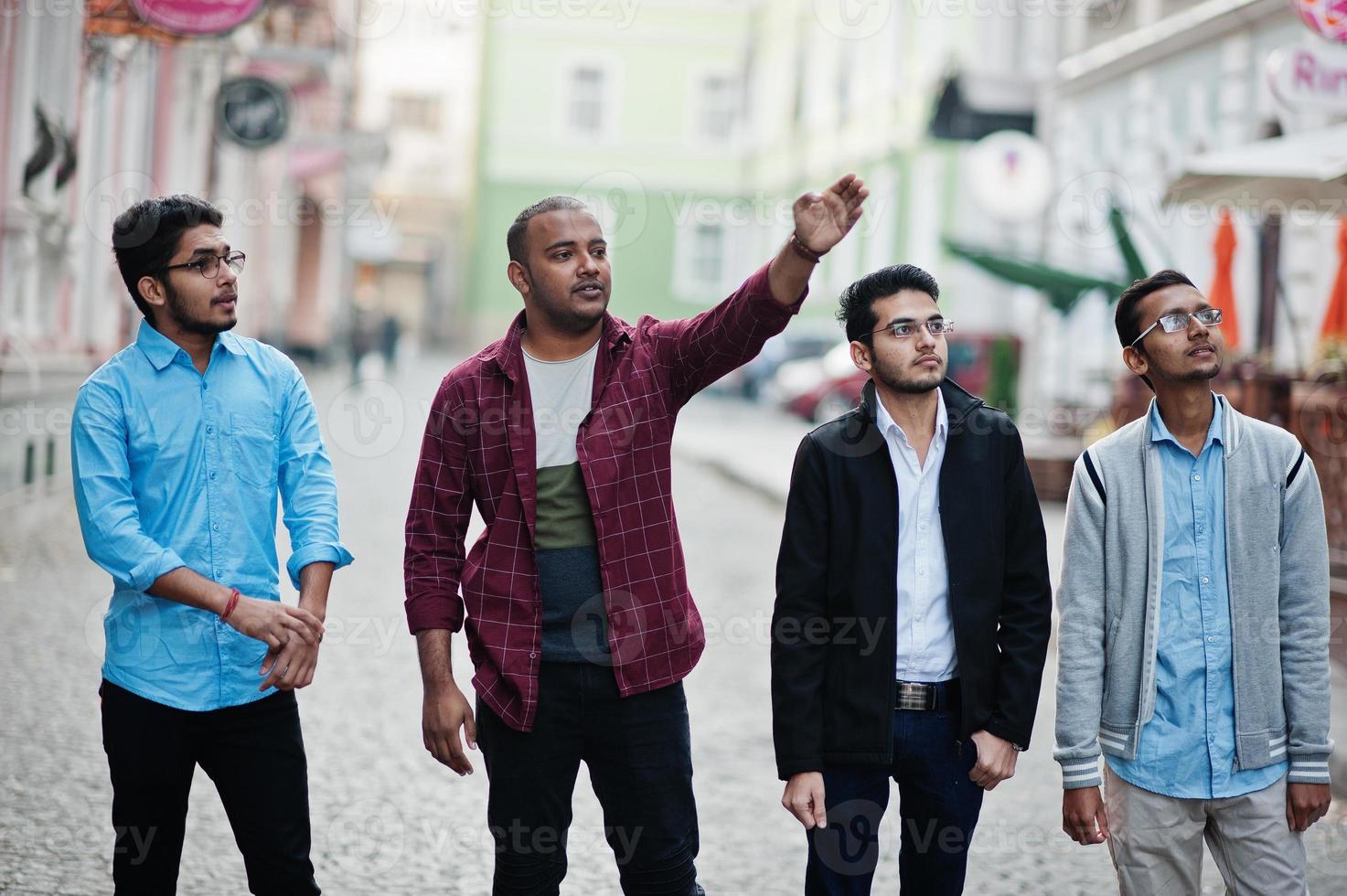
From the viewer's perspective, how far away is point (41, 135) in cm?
1219

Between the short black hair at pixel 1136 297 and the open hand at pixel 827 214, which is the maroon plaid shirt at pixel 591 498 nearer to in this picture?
the open hand at pixel 827 214

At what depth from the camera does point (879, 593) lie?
3.38m

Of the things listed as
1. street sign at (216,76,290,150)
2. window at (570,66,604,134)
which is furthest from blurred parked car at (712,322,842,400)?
window at (570,66,604,134)

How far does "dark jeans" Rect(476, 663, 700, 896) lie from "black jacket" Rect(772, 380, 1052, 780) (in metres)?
0.26

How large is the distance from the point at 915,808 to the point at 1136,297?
1.21 meters

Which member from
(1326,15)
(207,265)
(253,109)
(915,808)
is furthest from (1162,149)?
(207,265)

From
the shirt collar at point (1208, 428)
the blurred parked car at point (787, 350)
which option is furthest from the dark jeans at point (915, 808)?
the blurred parked car at point (787, 350)

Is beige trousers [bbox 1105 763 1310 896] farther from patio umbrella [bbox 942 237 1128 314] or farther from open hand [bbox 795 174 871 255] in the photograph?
patio umbrella [bbox 942 237 1128 314]

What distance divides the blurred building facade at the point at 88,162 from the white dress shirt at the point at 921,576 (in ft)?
20.7

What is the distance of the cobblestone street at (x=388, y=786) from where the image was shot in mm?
4859

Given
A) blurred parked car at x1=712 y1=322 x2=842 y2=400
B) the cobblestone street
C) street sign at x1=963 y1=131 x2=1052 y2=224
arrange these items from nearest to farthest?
the cobblestone street, street sign at x1=963 y1=131 x2=1052 y2=224, blurred parked car at x1=712 y1=322 x2=842 y2=400

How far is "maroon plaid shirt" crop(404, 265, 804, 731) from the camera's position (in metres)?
3.41

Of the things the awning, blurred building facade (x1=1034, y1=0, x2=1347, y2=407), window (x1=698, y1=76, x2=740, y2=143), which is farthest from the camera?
window (x1=698, y1=76, x2=740, y2=143)

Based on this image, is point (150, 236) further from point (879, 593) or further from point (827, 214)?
point (879, 593)
